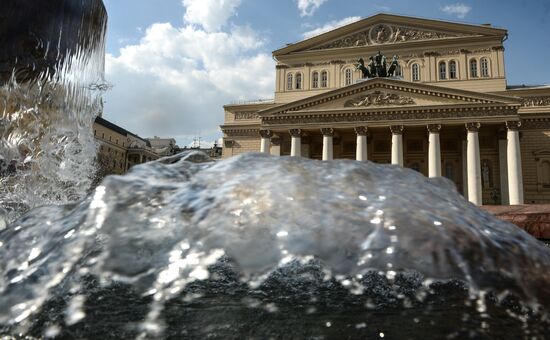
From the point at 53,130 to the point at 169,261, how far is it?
15.2 ft

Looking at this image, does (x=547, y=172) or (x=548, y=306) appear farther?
(x=547, y=172)

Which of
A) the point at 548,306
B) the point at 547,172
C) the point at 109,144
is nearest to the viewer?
the point at 548,306

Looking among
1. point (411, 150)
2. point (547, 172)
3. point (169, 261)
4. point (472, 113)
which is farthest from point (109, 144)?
point (169, 261)

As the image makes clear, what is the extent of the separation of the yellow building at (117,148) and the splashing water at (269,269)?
4584 cm

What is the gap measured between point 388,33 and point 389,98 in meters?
10.1

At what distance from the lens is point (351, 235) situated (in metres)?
2.11

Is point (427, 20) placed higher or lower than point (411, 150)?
higher

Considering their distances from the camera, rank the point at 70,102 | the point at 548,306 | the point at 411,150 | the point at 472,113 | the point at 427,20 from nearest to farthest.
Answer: the point at 548,306 < the point at 70,102 < the point at 472,113 < the point at 411,150 < the point at 427,20

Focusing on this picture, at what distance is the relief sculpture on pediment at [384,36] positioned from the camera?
117ft

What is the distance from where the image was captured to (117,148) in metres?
54.4

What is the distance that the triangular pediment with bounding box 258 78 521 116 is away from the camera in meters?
27.5

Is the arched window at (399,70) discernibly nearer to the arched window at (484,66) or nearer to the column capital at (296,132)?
the arched window at (484,66)

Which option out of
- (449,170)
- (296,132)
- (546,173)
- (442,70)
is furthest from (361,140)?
(546,173)

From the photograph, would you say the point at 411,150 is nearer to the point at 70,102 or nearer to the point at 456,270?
the point at 70,102
